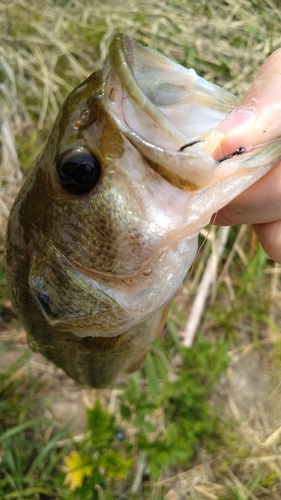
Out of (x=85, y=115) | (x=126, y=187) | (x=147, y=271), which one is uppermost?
(x=85, y=115)

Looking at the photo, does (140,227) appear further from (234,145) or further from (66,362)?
(66,362)

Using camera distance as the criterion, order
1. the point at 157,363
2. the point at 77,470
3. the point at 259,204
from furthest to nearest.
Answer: the point at 157,363 → the point at 77,470 → the point at 259,204

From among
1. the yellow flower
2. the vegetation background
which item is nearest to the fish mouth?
the vegetation background

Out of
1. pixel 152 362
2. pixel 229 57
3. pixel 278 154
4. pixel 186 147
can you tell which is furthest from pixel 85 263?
pixel 229 57

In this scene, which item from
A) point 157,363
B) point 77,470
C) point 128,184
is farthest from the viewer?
point 157,363

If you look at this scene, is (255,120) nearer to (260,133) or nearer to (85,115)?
(260,133)

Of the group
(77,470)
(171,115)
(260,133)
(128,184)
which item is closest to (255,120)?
(260,133)

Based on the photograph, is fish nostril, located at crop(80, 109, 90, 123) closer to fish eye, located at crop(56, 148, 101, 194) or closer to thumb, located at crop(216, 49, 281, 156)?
fish eye, located at crop(56, 148, 101, 194)

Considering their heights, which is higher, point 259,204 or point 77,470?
point 259,204
